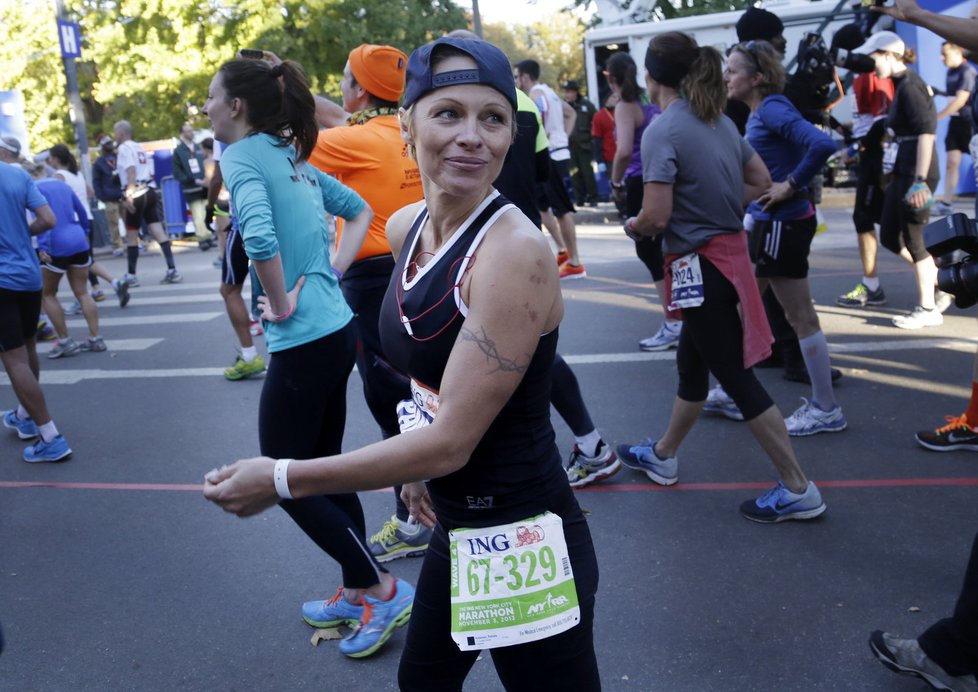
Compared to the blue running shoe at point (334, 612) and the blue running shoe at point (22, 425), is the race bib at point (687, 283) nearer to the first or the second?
the blue running shoe at point (334, 612)

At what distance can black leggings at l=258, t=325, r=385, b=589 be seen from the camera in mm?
3127

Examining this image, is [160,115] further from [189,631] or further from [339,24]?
[189,631]

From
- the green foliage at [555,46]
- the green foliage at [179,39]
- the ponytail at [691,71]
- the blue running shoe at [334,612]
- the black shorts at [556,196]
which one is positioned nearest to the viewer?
the blue running shoe at [334,612]

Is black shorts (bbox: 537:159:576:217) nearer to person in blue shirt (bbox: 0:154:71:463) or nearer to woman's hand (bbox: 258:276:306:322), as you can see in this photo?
person in blue shirt (bbox: 0:154:71:463)

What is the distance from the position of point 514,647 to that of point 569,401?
8.48ft

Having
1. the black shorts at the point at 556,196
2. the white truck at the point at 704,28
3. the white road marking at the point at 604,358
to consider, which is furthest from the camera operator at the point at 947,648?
the white truck at the point at 704,28

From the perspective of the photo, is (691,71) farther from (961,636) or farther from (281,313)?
(961,636)

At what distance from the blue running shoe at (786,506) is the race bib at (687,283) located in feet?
2.92

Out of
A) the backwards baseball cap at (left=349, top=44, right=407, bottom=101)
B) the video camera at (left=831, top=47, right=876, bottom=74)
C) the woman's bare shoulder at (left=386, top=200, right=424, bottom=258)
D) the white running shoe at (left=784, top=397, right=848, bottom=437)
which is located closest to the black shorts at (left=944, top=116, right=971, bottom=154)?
the video camera at (left=831, top=47, right=876, bottom=74)

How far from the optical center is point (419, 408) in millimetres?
2039

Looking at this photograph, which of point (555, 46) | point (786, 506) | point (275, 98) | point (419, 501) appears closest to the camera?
point (419, 501)

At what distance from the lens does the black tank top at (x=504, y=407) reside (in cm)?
184

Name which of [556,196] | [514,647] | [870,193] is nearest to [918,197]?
[870,193]

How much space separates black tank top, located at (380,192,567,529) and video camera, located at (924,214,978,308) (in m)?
1.75
